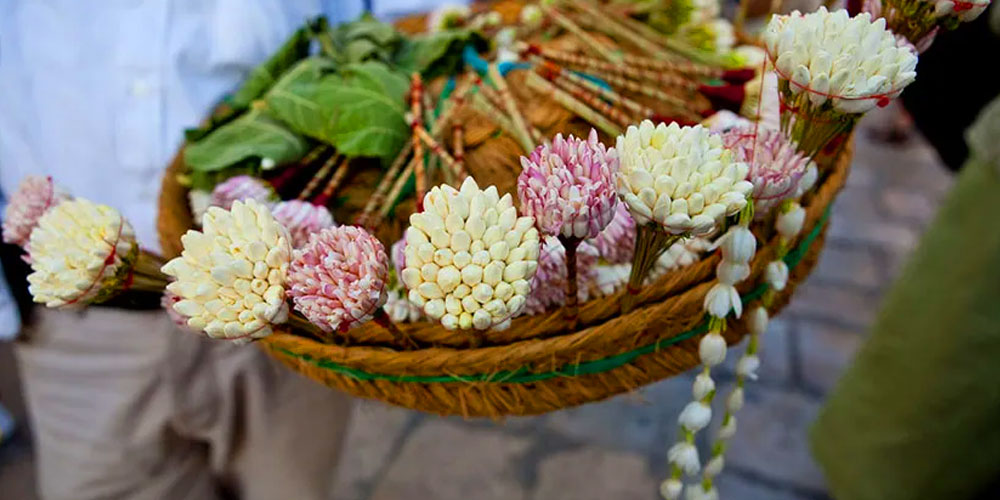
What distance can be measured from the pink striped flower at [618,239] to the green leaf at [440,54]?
346 mm

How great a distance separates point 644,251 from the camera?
1.35 feet

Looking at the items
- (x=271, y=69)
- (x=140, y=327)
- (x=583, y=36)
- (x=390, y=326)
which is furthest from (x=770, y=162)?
(x=140, y=327)

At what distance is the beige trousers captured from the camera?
917mm

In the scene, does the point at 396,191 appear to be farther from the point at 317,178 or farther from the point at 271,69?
the point at 271,69

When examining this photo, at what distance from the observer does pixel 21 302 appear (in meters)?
0.88

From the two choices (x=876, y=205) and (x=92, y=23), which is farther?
(x=876, y=205)

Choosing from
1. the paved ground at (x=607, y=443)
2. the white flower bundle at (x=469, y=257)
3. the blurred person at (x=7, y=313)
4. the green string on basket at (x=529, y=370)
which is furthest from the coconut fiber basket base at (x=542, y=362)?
the paved ground at (x=607, y=443)

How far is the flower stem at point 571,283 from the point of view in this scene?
0.37 m

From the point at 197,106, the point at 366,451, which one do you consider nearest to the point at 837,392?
the point at 366,451

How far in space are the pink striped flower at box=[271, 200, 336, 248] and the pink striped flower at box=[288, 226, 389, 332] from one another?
153mm

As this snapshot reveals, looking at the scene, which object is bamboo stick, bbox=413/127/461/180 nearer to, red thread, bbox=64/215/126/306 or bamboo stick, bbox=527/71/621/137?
bamboo stick, bbox=527/71/621/137

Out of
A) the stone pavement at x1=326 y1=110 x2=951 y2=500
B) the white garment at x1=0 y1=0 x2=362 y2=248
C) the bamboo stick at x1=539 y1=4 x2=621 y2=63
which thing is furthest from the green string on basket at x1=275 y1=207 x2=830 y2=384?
the stone pavement at x1=326 y1=110 x2=951 y2=500

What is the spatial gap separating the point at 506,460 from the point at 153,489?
719 millimetres

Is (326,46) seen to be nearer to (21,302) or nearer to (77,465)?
(21,302)
